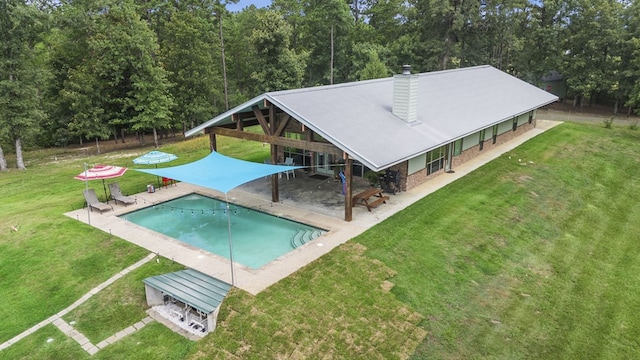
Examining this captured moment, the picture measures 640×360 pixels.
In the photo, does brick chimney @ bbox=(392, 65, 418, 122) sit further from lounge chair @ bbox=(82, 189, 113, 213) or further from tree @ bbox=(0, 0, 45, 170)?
tree @ bbox=(0, 0, 45, 170)

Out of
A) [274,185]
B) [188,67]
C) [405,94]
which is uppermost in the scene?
[188,67]

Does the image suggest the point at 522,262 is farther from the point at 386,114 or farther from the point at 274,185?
the point at 274,185

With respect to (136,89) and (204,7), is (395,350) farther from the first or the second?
(204,7)

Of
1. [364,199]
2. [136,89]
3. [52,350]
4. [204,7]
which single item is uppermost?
[204,7]

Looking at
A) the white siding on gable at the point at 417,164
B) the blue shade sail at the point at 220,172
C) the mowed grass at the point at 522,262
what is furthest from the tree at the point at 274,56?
the blue shade sail at the point at 220,172

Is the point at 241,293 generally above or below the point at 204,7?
below

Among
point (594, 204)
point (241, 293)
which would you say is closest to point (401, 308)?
point (241, 293)

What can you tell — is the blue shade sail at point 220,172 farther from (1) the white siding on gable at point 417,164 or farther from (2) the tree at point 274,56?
(2) the tree at point 274,56

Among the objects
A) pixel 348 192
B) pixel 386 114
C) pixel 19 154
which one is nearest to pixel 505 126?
pixel 386 114

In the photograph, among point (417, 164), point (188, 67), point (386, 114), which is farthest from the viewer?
point (188, 67)
